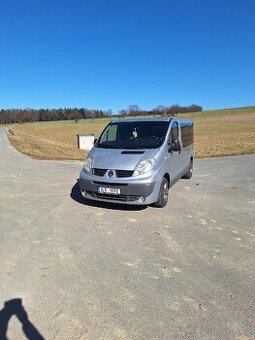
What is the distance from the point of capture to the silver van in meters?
7.11

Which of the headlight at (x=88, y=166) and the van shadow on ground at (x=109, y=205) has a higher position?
the headlight at (x=88, y=166)

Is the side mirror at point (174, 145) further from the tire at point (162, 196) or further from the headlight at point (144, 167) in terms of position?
the headlight at point (144, 167)

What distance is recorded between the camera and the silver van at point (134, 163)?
7.11 meters

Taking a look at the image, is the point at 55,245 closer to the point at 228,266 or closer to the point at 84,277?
the point at 84,277

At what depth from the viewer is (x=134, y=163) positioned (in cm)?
721

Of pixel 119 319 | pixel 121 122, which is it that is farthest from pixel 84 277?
pixel 121 122

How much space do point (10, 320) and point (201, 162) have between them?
12.4 metres

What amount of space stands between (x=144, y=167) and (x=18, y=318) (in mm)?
4173

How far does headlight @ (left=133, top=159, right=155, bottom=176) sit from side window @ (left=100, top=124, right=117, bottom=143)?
58.3 inches

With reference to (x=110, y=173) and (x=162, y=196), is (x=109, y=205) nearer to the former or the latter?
(x=110, y=173)

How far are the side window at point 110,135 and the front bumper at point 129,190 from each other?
144cm

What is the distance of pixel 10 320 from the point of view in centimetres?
349

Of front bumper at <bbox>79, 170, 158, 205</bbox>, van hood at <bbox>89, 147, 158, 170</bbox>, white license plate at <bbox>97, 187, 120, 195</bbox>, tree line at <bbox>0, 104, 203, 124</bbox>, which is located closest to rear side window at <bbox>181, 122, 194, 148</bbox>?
van hood at <bbox>89, 147, 158, 170</bbox>

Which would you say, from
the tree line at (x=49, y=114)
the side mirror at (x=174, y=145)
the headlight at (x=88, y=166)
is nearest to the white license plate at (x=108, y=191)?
the headlight at (x=88, y=166)
